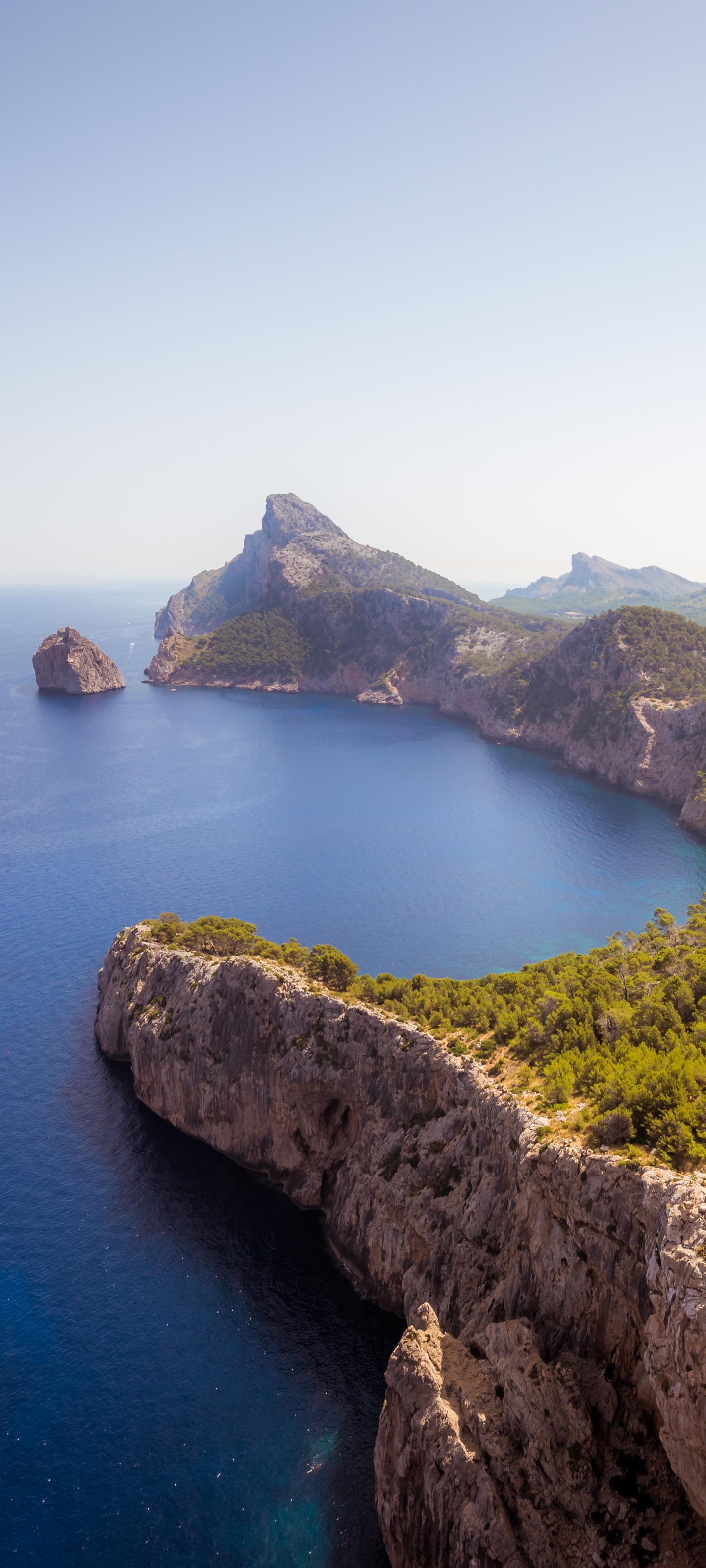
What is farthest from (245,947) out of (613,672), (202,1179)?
(613,672)

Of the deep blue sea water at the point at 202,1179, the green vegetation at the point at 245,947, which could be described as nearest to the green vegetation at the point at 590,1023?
the green vegetation at the point at 245,947

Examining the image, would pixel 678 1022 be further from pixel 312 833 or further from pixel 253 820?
pixel 253 820

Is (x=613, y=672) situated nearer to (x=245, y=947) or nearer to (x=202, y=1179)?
(x=245, y=947)

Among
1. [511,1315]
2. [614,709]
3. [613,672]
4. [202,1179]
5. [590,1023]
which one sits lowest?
[202,1179]

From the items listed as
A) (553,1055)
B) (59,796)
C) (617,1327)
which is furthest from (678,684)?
(617,1327)

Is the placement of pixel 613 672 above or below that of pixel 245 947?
above

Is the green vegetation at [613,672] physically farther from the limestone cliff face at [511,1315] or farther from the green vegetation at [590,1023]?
the limestone cliff face at [511,1315]

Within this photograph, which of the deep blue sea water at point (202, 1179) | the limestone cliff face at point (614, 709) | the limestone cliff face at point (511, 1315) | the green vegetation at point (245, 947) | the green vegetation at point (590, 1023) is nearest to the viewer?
the limestone cliff face at point (511, 1315)
